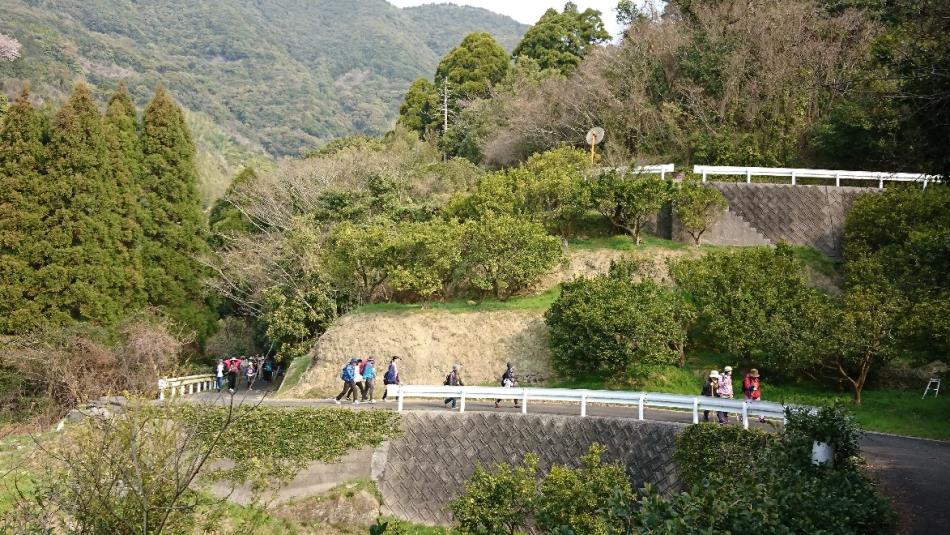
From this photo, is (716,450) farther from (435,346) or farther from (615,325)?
(435,346)

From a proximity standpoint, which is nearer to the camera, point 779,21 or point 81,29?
point 779,21

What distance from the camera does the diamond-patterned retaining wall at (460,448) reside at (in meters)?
19.2

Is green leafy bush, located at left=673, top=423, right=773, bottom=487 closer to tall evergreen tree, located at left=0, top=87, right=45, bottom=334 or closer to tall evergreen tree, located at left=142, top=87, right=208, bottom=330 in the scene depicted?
tall evergreen tree, located at left=0, top=87, right=45, bottom=334

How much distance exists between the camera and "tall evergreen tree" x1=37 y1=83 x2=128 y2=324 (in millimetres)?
30672

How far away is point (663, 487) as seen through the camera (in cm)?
1758

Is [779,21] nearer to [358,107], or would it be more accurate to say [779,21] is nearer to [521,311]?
[521,311]

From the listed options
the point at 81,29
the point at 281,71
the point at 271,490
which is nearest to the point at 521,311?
the point at 271,490

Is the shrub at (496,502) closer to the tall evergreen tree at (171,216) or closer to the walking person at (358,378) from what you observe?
the walking person at (358,378)

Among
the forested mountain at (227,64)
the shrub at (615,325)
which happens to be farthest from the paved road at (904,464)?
the forested mountain at (227,64)

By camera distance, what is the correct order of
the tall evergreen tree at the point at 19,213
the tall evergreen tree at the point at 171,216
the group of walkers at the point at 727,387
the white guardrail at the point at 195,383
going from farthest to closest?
the tall evergreen tree at the point at 171,216 < the tall evergreen tree at the point at 19,213 < the white guardrail at the point at 195,383 < the group of walkers at the point at 727,387

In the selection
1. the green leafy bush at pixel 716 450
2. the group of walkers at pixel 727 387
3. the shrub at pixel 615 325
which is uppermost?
the shrub at pixel 615 325

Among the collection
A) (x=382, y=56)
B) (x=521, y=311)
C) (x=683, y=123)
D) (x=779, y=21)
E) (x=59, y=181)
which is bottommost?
(x=521, y=311)

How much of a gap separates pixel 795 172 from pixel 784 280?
7.43 meters

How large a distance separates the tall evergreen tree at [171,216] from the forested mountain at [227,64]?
135 ft
